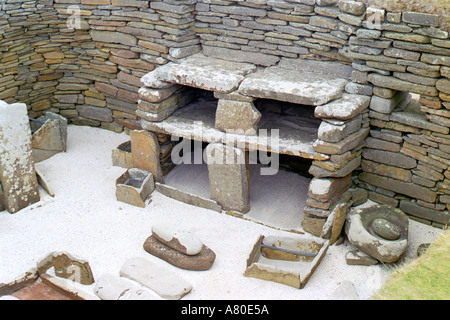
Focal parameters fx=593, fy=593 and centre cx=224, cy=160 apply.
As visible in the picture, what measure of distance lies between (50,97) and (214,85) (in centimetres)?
365

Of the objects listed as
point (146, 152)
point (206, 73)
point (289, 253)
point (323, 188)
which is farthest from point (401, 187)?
point (146, 152)

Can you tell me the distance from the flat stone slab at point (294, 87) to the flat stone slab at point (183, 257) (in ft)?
6.50

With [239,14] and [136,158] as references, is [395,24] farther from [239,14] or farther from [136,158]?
[136,158]

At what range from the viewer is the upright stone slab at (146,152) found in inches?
317

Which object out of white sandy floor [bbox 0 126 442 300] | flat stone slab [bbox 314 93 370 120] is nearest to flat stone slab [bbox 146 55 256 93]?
flat stone slab [bbox 314 93 370 120]

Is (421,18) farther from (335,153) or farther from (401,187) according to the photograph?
(401,187)

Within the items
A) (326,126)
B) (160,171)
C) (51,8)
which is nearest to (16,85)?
(51,8)

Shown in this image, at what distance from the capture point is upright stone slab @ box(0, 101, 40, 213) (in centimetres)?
727

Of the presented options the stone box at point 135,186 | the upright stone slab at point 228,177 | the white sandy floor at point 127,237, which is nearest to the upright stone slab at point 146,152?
the stone box at point 135,186

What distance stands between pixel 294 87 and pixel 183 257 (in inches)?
94.1

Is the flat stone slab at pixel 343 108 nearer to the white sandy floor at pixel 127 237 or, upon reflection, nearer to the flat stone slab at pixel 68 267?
the white sandy floor at pixel 127 237

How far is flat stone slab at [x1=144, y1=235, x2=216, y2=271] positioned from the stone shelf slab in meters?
1.43

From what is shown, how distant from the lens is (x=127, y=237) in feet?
24.1

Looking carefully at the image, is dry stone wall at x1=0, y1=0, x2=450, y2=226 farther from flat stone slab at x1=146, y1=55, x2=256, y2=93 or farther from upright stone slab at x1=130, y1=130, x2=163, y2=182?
upright stone slab at x1=130, y1=130, x2=163, y2=182
